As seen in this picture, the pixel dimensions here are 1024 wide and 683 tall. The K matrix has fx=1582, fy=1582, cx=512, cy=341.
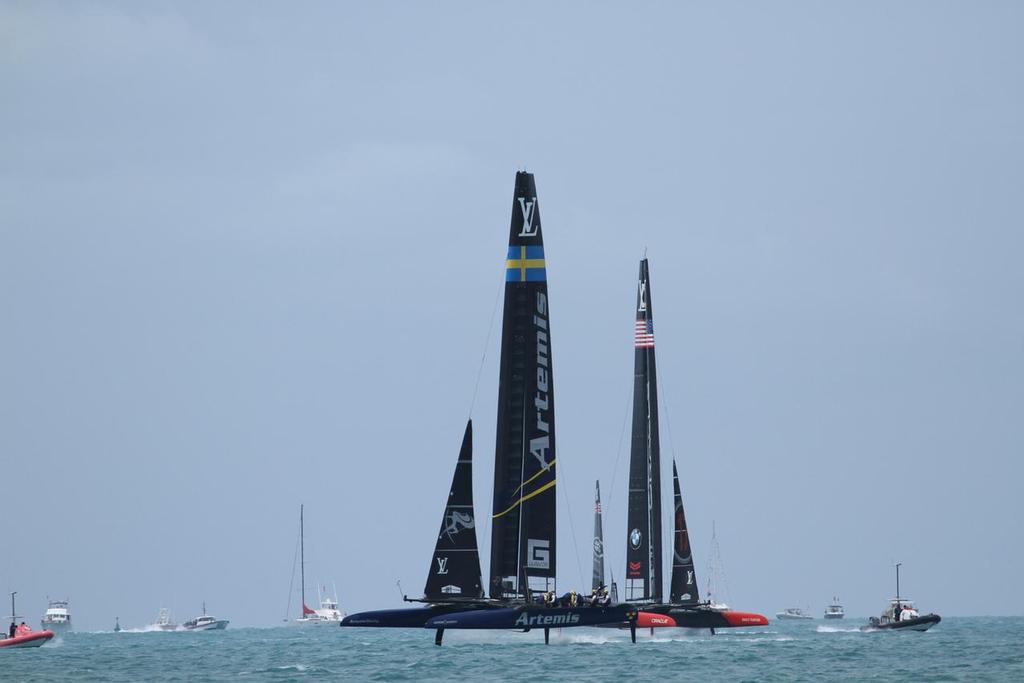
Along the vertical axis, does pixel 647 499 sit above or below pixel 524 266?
below

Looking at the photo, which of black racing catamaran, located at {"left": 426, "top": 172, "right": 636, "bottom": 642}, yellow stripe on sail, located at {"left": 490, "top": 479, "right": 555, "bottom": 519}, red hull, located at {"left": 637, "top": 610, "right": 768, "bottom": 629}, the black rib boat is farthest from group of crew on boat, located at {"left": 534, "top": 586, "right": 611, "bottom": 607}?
the black rib boat

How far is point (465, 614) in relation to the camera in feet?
155

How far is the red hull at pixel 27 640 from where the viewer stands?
81375 mm

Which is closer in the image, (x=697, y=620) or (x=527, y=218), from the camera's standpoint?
(x=527, y=218)

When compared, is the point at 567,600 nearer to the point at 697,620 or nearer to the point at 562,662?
the point at 562,662

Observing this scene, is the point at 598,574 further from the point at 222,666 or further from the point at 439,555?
the point at 439,555

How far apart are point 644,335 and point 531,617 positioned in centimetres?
3063

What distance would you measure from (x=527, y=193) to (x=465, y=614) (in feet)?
47.5

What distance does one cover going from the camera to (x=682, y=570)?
259 ft

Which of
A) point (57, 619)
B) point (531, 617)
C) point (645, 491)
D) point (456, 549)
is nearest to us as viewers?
point (531, 617)

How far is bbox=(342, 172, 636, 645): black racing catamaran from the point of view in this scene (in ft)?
171

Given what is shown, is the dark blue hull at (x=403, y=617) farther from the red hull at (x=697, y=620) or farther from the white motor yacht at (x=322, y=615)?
the white motor yacht at (x=322, y=615)

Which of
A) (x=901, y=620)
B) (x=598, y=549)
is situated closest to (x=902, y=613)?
(x=901, y=620)

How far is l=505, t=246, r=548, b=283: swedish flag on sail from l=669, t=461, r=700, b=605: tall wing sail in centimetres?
2953
